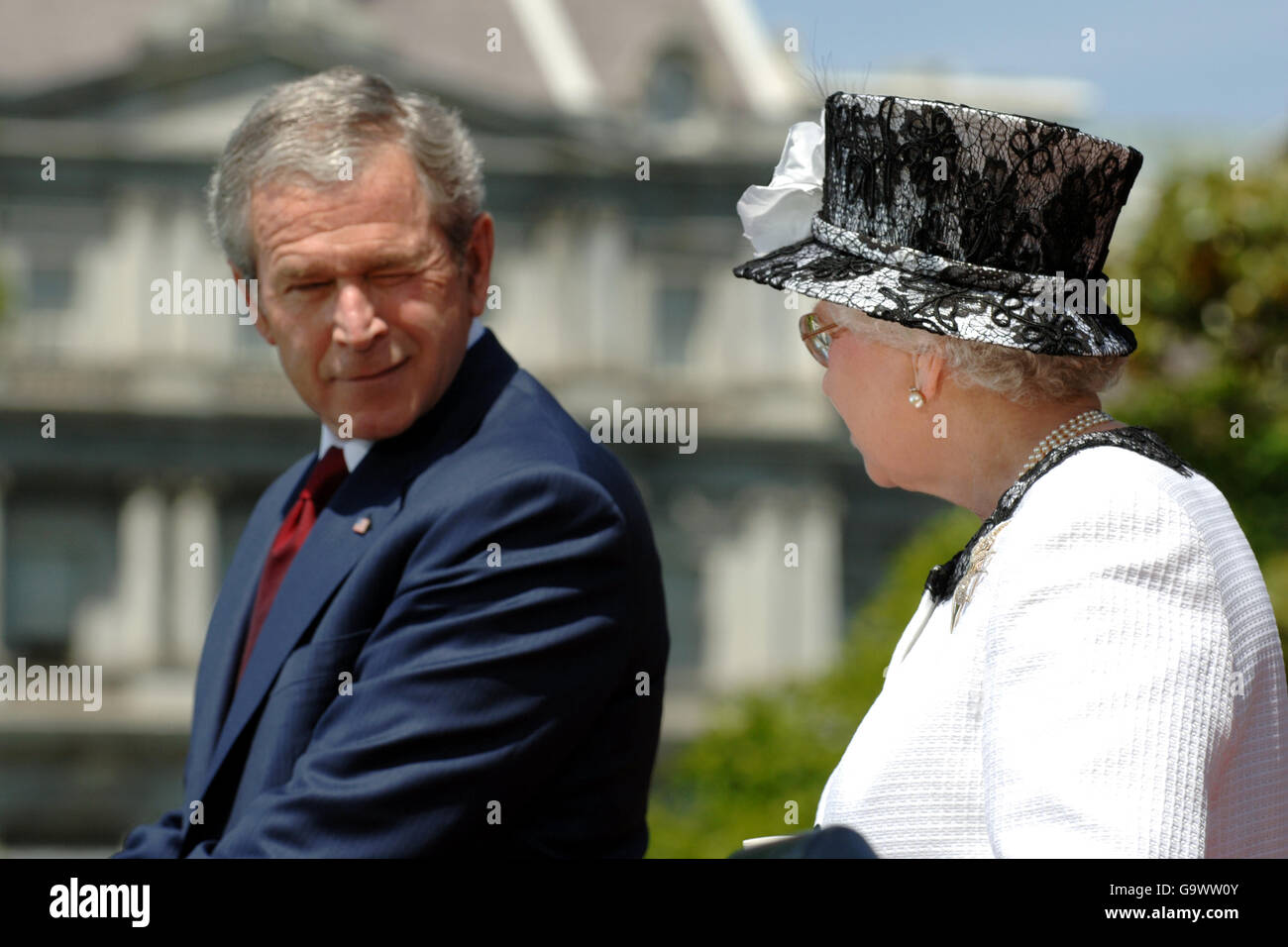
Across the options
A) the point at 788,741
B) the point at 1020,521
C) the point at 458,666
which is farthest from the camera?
the point at 788,741

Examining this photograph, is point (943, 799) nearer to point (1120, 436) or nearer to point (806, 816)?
point (1120, 436)

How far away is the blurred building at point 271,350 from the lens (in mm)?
32719

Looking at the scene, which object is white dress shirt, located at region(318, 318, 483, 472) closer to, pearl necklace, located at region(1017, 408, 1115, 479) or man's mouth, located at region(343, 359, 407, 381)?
man's mouth, located at region(343, 359, 407, 381)

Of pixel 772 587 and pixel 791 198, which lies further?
pixel 772 587

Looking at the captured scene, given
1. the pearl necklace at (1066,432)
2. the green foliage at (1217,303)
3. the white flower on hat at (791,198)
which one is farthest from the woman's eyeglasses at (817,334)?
the green foliage at (1217,303)

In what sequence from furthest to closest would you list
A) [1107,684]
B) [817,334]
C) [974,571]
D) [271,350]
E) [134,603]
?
[134,603] → [271,350] → [817,334] → [974,571] → [1107,684]

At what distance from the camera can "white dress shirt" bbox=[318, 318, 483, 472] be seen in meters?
3.52

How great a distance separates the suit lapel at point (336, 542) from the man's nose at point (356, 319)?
194 millimetres

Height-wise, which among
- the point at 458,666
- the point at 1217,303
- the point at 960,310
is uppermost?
the point at 960,310

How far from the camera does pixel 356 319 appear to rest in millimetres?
3363

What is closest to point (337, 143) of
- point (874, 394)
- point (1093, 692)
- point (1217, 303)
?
point (874, 394)

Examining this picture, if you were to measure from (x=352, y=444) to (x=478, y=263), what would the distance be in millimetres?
424

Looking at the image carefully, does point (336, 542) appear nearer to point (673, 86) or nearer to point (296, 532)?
point (296, 532)
